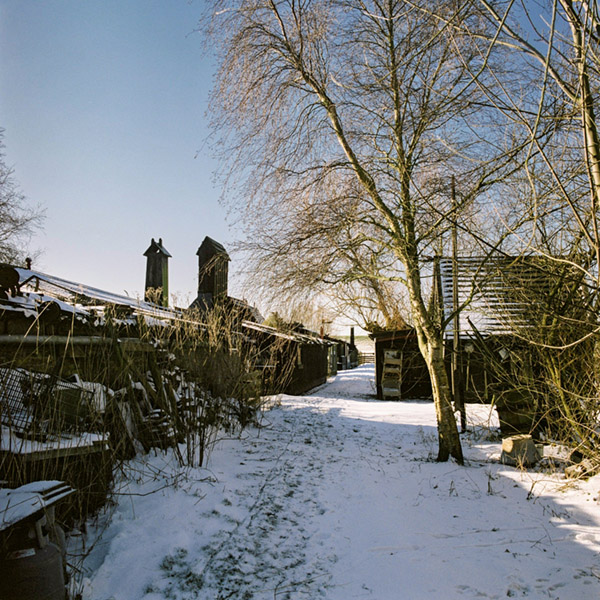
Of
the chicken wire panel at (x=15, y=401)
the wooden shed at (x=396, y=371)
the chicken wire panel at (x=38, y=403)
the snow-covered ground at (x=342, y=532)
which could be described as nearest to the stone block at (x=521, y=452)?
the snow-covered ground at (x=342, y=532)

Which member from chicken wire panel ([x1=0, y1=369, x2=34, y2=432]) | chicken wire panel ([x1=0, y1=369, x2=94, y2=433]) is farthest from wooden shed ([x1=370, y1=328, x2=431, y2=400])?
chicken wire panel ([x1=0, y1=369, x2=34, y2=432])

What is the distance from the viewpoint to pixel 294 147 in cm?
740

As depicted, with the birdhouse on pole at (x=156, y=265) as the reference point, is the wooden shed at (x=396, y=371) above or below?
below

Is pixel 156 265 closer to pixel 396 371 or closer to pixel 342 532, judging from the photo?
pixel 396 371

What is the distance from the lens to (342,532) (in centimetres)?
433

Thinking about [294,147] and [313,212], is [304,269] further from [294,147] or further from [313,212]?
[294,147]

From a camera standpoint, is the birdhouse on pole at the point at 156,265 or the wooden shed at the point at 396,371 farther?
the wooden shed at the point at 396,371

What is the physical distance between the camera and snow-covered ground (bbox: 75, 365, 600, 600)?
328 centimetres

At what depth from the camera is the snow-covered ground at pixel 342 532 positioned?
3279 millimetres

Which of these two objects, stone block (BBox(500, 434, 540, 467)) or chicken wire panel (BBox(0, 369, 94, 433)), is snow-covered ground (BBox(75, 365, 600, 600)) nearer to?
stone block (BBox(500, 434, 540, 467))

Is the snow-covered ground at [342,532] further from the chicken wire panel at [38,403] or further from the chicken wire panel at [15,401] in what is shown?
the chicken wire panel at [15,401]

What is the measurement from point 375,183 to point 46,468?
597 cm

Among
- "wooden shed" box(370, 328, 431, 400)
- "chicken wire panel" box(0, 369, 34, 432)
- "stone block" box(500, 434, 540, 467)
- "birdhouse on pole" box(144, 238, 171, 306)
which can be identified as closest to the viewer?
"chicken wire panel" box(0, 369, 34, 432)

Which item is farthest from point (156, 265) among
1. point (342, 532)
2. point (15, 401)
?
point (342, 532)
